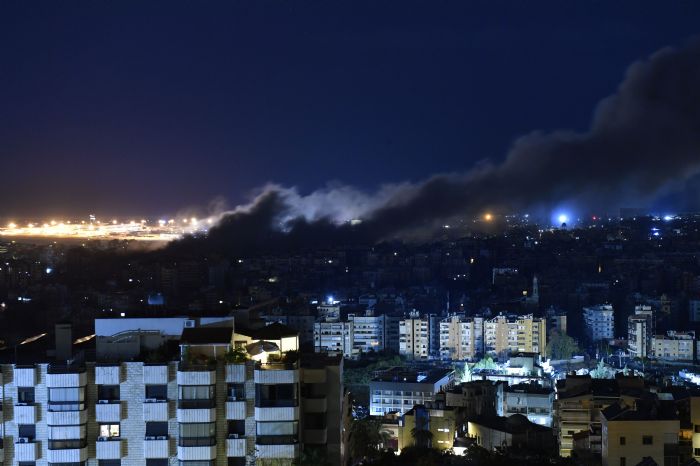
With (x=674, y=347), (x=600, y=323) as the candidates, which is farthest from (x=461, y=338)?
(x=674, y=347)

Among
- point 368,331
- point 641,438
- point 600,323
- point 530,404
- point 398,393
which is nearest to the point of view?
point 641,438

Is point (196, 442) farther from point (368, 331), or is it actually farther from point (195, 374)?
point (368, 331)

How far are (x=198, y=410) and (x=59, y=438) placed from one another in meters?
0.61

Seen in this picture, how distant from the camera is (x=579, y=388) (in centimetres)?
1125

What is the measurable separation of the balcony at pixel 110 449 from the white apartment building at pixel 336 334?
16.0 m

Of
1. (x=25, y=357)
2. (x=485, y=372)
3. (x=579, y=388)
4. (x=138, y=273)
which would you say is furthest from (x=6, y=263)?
(x=25, y=357)

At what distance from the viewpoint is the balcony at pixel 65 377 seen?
4.29 metres

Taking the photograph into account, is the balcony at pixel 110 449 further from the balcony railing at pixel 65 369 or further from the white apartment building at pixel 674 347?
the white apartment building at pixel 674 347

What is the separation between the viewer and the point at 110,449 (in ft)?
14.1

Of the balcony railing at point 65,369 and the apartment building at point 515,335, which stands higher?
the balcony railing at point 65,369

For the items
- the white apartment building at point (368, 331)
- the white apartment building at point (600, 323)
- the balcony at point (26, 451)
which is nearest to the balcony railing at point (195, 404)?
the balcony at point (26, 451)

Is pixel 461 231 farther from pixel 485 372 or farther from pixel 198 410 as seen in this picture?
pixel 198 410

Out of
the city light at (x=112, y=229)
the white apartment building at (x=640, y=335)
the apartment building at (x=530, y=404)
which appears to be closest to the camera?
the apartment building at (x=530, y=404)

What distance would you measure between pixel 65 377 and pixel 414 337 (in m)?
17.0
